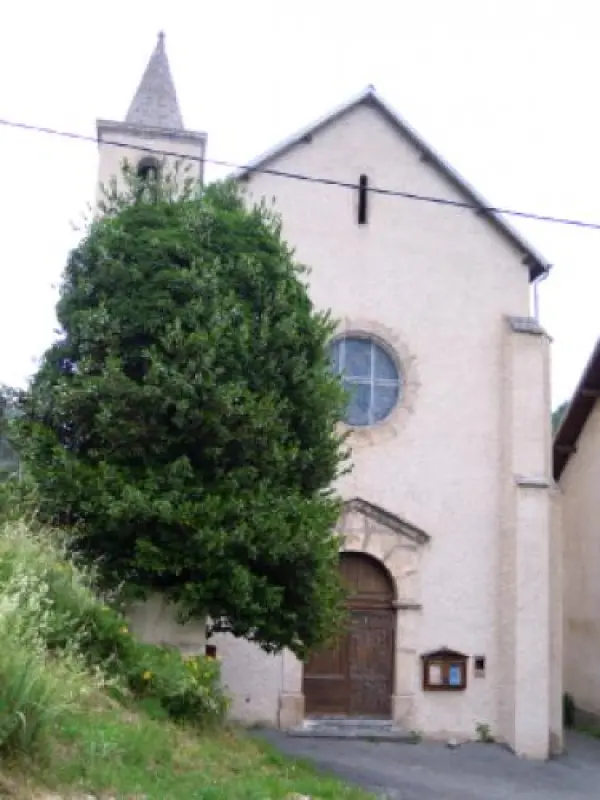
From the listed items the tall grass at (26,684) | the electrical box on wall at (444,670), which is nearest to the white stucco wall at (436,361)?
the electrical box on wall at (444,670)

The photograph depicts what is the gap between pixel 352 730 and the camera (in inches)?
612

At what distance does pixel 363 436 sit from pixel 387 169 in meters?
4.91

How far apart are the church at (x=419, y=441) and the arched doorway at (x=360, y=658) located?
0.02m

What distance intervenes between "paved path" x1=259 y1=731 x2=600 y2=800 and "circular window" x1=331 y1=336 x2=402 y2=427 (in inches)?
214

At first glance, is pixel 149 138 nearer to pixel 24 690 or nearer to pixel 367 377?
pixel 367 377

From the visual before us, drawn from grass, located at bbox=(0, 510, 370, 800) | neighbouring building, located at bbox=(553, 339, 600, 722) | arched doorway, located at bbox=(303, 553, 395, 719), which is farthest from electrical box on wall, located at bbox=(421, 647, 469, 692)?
grass, located at bbox=(0, 510, 370, 800)

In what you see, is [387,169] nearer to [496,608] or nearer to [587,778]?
[496,608]

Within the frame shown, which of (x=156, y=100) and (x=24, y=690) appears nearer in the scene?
(x=24, y=690)

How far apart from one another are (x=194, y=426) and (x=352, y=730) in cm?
743

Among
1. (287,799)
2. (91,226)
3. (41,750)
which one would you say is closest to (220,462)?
(91,226)

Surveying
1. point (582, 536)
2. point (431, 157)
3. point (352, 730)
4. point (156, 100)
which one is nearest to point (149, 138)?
point (156, 100)

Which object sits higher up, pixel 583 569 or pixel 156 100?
pixel 156 100

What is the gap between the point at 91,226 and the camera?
11664 millimetres

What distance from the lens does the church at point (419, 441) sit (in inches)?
630
